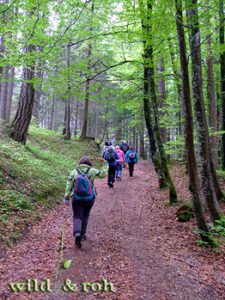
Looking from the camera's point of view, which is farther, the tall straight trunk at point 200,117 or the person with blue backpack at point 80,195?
the tall straight trunk at point 200,117

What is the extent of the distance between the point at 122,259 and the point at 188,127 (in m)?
3.31

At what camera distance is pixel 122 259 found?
494 centimetres

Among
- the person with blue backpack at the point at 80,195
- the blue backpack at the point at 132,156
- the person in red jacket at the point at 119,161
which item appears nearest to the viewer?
the person with blue backpack at the point at 80,195

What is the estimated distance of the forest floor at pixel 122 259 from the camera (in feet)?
13.0

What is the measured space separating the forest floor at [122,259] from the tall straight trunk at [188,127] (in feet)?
2.73

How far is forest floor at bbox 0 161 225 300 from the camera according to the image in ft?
13.0

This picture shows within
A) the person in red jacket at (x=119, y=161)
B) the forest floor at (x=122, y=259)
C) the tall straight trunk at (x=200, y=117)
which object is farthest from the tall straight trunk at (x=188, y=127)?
the person in red jacket at (x=119, y=161)

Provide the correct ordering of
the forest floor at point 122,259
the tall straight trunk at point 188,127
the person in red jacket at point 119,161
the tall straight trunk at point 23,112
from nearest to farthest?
the forest floor at point 122,259 → the tall straight trunk at point 188,127 → the tall straight trunk at point 23,112 → the person in red jacket at point 119,161

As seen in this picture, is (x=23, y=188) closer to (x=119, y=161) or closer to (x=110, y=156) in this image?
(x=110, y=156)

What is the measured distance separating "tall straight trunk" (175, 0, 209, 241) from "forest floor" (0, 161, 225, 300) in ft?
2.73

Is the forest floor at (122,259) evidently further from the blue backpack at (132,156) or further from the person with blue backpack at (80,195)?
the blue backpack at (132,156)

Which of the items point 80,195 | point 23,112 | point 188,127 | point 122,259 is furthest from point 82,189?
point 23,112

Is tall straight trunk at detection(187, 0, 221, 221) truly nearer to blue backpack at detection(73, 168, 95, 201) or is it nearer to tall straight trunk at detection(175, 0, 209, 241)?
tall straight trunk at detection(175, 0, 209, 241)

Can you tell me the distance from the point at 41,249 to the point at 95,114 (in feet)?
100
